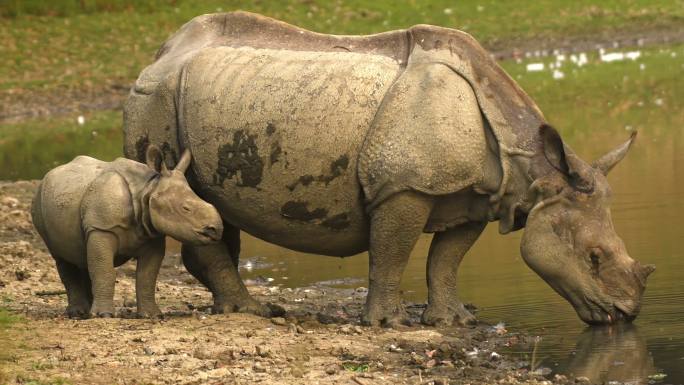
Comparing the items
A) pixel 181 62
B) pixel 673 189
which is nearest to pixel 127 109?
pixel 181 62

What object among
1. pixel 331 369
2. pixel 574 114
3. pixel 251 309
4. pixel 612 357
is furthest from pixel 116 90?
pixel 331 369

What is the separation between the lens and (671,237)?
44.2 ft

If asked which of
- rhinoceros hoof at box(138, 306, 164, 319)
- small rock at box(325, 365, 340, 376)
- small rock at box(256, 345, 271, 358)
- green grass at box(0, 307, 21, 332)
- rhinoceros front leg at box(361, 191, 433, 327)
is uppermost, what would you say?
rhinoceros front leg at box(361, 191, 433, 327)

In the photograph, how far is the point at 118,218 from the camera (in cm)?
1056

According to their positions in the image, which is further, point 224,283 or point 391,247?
point 224,283

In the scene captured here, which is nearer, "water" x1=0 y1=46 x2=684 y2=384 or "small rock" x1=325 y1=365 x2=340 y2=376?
"small rock" x1=325 y1=365 x2=340 y2=376

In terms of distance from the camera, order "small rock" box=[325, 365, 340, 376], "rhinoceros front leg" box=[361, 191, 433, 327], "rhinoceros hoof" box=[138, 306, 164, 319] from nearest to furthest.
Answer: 1. "small rock" box=[325, 365, 340, 376]
2. "rhinoceros front leg" box=[361, 191, 433, 327]
3. "rhinoceros hoof" box=[138, 306, 164, 319]

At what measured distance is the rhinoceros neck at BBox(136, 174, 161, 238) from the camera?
414 inches

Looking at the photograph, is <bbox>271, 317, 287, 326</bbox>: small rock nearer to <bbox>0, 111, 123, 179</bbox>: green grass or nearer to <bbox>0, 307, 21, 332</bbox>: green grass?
<bbox>0, 307, 21, 332</bbox>: green grass

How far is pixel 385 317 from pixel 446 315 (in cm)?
A: 45

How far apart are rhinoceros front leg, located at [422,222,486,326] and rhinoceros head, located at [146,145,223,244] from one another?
62.2 inches

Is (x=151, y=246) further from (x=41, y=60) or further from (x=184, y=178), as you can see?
(x=41, y=60)

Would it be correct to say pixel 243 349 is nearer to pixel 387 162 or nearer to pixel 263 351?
pixel 263 351

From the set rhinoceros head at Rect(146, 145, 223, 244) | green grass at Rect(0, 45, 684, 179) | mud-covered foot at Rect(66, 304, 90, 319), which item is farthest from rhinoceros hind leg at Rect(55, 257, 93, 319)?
green grass at Rect(0, 45, 684, 179)
